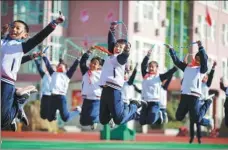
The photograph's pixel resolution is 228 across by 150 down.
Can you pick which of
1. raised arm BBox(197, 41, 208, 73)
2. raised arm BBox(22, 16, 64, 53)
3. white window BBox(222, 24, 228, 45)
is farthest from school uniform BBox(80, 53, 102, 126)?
raised arm BBox(22, 16, 64, 53)

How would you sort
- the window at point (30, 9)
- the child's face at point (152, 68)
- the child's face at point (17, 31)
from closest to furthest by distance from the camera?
1. the child's face at point (17, 31)
2. the child's face at point (152, 68)
3. the window at point (30, 9)

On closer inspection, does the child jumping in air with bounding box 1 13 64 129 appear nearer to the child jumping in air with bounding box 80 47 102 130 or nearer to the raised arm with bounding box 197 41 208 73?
the child jumping in air with bounding box 80 47 102 130

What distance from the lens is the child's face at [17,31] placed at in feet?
27.8

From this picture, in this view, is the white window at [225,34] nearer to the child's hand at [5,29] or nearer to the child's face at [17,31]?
the child's hand at [5,29]

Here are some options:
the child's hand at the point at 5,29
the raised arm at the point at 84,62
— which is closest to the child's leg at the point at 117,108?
the raised arm at the point at 84,62

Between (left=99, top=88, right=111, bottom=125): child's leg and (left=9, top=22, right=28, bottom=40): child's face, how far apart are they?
1.65 metres

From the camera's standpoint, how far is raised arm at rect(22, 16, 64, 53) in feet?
26.3

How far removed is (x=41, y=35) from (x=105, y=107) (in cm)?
200

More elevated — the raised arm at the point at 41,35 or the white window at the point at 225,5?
the white window at the point at 225,5

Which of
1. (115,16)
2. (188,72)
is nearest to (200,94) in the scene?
(188,72)

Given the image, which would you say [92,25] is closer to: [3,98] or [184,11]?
[184,11]

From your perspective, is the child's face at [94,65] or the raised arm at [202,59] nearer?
the raised arm at [202,59]

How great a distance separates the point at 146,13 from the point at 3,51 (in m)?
16.4

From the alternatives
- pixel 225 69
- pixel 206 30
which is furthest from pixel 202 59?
pixel 206 30
